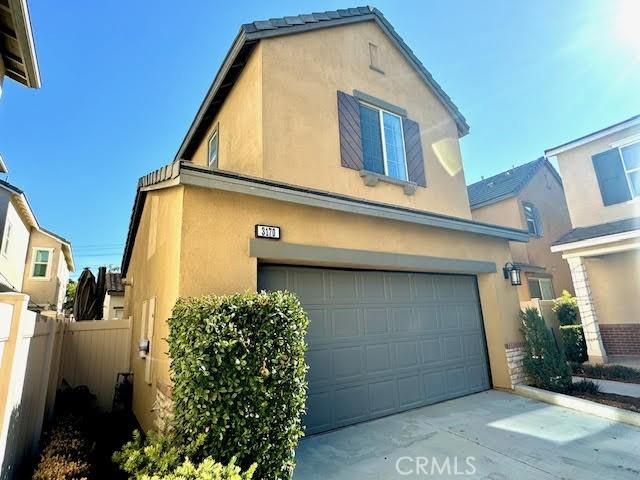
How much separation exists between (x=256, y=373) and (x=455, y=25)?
32.7ft

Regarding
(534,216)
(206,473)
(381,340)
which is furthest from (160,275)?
(534,216)

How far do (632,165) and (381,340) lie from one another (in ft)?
34.7

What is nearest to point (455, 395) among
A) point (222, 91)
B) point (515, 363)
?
point (515, 363)

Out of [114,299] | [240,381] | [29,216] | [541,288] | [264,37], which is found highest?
[29,216]

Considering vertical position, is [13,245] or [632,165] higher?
[632,165]

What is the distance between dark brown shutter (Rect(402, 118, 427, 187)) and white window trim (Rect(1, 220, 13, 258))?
16.4 meters

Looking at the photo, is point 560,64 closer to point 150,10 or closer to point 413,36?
point 413,36

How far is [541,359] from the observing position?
7164 mm

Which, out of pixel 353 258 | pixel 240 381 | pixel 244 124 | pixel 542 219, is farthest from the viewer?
pixel 542 219

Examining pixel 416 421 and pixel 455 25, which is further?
pixel 455 25

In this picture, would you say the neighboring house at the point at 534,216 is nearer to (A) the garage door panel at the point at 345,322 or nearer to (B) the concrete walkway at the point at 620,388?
(B) the concrete walkway at the point at 620,388

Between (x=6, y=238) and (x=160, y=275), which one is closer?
(x=160, y=275)

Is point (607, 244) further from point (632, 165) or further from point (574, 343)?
point (574, 343)

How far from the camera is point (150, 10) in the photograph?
9.37 m
